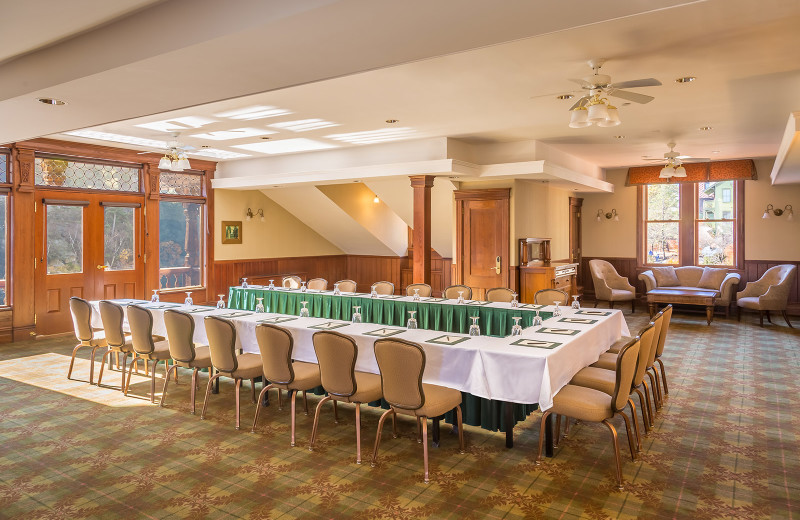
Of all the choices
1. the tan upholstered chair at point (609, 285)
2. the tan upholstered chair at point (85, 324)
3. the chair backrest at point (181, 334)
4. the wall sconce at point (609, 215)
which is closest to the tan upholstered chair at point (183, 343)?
the chair backrest at point (181, 334)

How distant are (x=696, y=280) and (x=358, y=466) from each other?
10.5 m

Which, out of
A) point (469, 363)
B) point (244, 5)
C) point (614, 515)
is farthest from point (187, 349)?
point (614, 515)

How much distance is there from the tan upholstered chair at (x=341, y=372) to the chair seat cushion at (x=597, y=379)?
1.60 m

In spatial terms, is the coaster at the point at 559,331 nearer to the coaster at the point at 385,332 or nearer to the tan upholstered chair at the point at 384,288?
the coaster at the point at 385,332

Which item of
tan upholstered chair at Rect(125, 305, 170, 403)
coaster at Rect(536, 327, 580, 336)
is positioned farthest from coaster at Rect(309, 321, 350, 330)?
coaster at Rect(536, 327, 580, 336)

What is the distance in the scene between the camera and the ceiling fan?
4.57 m

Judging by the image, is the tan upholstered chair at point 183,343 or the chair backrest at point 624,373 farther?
the tan upholstered chair at point 183,343

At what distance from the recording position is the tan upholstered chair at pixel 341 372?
154 inches

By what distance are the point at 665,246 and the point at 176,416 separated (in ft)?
38.1

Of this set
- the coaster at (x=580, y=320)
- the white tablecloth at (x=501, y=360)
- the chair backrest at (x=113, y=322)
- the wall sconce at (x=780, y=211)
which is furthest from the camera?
the wall sconce at (x=780, y=211)

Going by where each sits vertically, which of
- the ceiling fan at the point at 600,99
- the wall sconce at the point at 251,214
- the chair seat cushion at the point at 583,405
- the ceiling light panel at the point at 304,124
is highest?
the ceiling light panel at the point at 304,124

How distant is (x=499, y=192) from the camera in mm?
9734

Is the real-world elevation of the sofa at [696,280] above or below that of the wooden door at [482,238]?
below

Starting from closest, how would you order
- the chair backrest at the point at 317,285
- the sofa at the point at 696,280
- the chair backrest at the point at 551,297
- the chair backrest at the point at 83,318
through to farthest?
the chair backrest at the point at 83,318
the chair backrest at the point at 551,297
the chair backrest at the point at 317,285
the sofa at the point at 696,280
